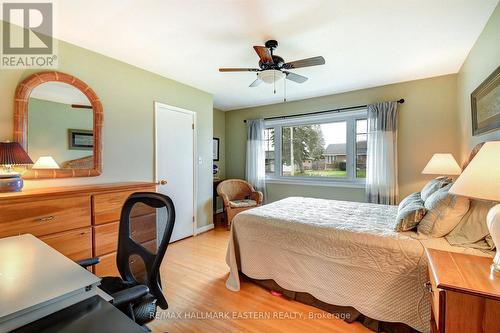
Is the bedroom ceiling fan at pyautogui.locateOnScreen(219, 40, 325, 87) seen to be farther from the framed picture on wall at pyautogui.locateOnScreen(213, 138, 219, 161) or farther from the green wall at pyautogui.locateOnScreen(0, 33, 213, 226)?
the framed picture on wall at pyautogui.locateOnScreen(213, 138, 219, 161)

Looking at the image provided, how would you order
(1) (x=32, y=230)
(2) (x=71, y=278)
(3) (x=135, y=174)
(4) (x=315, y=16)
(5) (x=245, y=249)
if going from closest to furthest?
1. (2) (x=71, y=278)
2. (1) (x=32, y=230)
3. (4) (x=315, y=16)
4. (5) (x=245, y=249)
5. (3) (x=135, y=174)

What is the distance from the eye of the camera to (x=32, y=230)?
5.88 ft

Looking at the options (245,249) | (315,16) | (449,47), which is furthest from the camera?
(449,47)

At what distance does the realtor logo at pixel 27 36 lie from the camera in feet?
6.22

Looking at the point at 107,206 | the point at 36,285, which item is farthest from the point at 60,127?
the point at 36,285

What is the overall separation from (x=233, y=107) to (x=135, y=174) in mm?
2890

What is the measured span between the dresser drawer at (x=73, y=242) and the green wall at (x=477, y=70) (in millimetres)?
3615

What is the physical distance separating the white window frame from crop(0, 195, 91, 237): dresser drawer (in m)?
3.47

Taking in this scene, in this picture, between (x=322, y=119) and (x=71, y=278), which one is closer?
(x=71, y=278)

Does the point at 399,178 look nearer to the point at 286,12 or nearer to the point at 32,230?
the point at 286,12

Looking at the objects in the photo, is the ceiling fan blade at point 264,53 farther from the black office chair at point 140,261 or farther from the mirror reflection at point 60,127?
the mirror reflection at point 60,127

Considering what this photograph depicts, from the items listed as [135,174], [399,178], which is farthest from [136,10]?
[399,178]

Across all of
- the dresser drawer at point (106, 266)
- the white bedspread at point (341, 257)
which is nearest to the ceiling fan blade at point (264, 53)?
the white bedspread at point (341, 257)

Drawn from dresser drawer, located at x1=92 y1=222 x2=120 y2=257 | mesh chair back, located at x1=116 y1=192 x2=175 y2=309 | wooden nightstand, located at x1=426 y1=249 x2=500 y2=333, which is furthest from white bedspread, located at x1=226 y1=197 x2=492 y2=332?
dresser drawer, located at x1=92 y1=222 x2=120 y2=257
